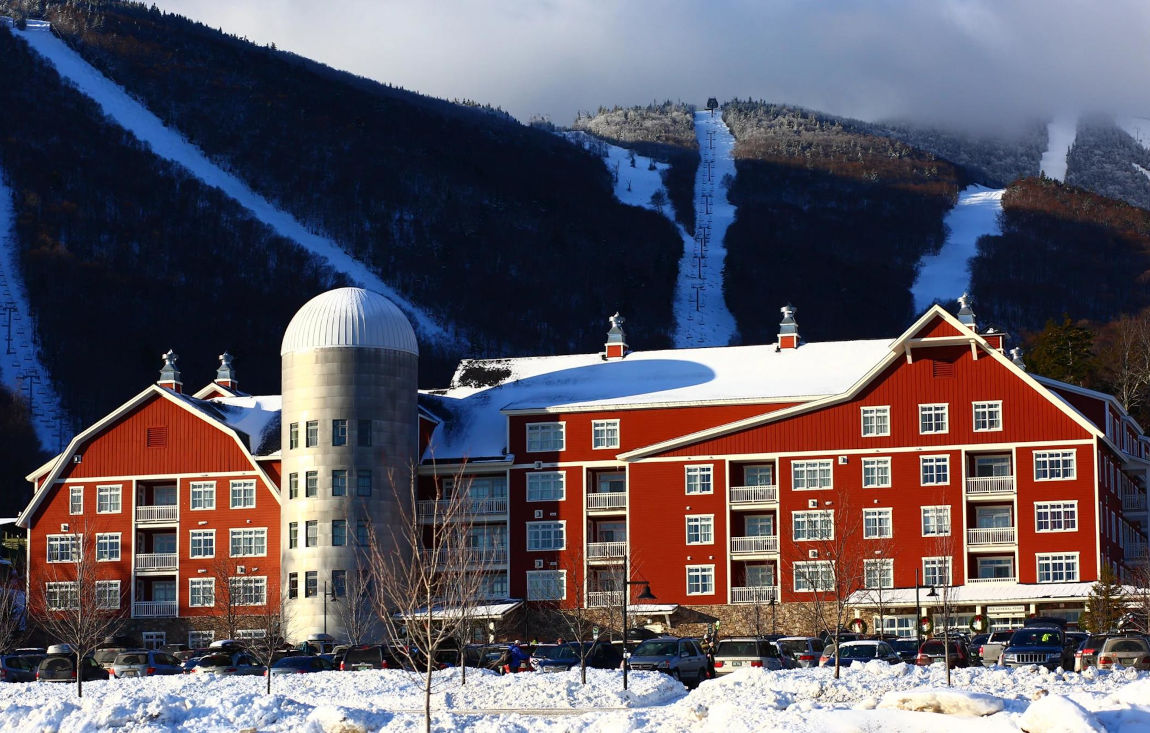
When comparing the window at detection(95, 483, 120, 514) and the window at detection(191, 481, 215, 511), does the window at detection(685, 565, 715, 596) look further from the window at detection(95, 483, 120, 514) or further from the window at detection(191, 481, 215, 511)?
the window at detection(95, 483, 120, 514)

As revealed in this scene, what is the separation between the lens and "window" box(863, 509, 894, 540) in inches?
3396

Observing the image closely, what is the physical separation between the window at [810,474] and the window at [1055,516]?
10243 mm

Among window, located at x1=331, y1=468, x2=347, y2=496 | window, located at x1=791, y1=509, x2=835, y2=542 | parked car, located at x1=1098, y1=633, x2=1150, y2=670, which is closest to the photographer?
parked car, located at x1=1098, y1=633, x2=1150, y2=670

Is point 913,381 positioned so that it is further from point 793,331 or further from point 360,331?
point 360,331

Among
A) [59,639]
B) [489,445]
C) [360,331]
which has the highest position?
[360,331]

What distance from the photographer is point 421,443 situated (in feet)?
316

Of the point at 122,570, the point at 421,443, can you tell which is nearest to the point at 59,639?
the point at 122,570

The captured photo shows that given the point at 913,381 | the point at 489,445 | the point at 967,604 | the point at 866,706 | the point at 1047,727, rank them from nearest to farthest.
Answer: the point at 1047,727 < the point at 866,706 < the point at 967,604 < the point at 913,381 < the point at 489,445

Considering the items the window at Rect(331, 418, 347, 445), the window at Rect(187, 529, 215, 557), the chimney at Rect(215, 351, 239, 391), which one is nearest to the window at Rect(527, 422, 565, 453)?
the window at Rect(331, 418, 347, 445)

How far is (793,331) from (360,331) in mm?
24918

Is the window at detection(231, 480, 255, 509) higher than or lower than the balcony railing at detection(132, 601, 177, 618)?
higher

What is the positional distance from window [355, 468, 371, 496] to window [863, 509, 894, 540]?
25.7 meters

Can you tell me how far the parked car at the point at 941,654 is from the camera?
56.4 meters

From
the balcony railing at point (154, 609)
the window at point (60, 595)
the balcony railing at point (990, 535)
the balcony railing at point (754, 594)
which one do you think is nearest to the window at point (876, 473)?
the balcony railing at point (990, 535)
